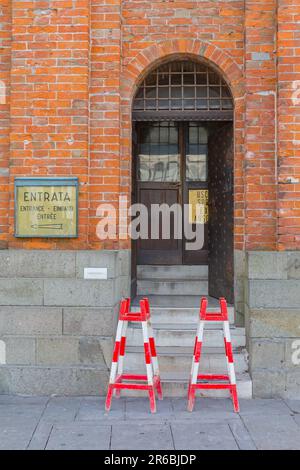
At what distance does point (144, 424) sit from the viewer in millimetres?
5016

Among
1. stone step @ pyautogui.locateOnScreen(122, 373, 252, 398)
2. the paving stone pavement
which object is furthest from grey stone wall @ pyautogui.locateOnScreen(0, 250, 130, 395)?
stone step @ pyautogui.locateOnScreen(122, 373, 252, 398)

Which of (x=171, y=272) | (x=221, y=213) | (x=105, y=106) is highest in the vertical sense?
(x=105, y=106)

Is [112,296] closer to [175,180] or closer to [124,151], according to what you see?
[124,151]

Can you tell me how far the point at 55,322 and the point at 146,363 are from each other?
1337 millimetres

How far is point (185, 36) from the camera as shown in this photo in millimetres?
6652

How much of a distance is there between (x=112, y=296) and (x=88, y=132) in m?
2.05

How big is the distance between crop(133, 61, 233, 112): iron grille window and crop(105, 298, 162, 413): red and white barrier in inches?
111

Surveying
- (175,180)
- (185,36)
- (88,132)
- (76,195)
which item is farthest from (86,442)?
(175,180)

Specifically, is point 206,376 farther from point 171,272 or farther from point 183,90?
point 183,90

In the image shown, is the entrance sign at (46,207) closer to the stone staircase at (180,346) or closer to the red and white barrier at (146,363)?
the red and white barrier at (146,363)

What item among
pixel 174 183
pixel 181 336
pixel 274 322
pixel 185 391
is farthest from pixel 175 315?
pixel 174 183

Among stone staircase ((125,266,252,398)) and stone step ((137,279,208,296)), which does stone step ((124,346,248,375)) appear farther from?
stone step ((137,279,208,296))

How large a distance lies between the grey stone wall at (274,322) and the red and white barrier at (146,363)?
117cm

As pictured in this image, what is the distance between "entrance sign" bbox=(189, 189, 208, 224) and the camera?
30.8 ft
